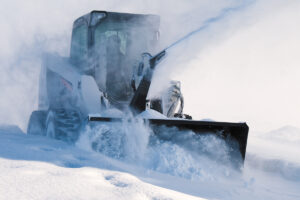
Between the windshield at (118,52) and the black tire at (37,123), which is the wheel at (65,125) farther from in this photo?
the windshield at (118,52)

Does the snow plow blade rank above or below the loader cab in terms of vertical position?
below

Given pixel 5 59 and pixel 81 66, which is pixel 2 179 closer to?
pixel 81 66

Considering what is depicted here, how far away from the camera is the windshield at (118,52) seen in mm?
4977

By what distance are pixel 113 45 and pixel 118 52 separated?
0.15 metres

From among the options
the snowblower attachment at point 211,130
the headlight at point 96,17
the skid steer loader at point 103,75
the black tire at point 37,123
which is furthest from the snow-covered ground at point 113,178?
the headlight at point 96,17

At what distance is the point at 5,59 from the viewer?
7.56m

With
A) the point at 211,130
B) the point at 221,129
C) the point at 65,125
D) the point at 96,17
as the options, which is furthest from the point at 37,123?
the point at 221,129

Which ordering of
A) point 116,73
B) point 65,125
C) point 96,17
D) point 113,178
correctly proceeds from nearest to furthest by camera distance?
point 113,178
point 65,125
point 96,17
point 116,73

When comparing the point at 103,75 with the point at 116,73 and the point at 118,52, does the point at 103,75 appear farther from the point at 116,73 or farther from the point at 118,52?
the point at 118,52

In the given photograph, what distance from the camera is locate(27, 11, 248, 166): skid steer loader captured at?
159 inches

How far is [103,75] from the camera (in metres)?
5.04

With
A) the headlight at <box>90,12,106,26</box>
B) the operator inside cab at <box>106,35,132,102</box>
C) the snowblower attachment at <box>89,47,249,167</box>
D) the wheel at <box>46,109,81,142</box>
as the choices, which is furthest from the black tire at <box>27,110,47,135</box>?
the snowblower attachment at <box>89,47,249,167</box>

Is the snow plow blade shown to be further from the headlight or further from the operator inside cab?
the headlight

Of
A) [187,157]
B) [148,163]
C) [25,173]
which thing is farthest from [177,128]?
[25,173]
